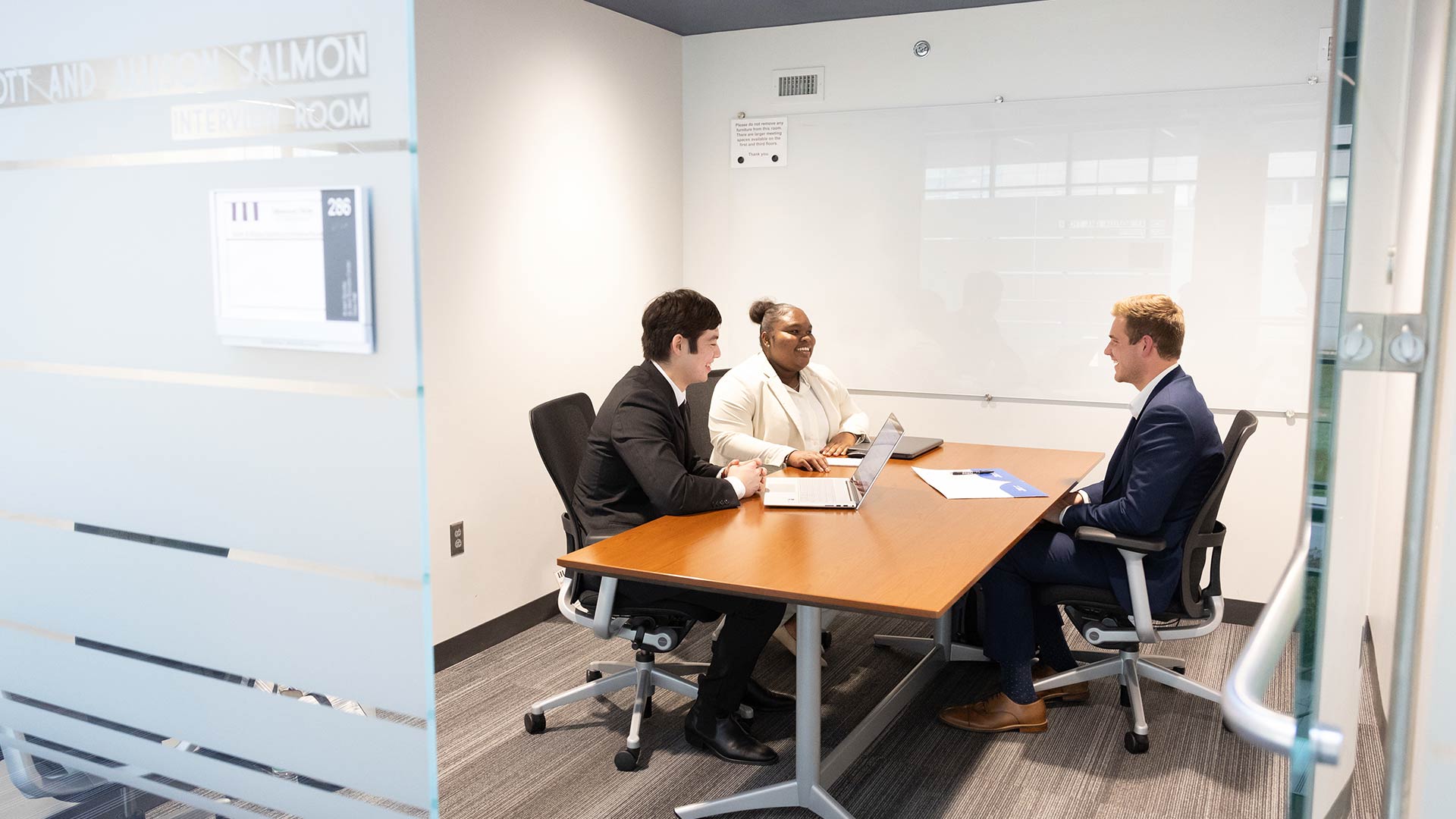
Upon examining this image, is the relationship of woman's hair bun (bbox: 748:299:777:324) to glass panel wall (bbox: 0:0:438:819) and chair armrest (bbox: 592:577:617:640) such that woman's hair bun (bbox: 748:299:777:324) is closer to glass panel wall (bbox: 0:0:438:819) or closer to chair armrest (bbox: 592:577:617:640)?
chair armrest (bbox: 592:577:617:640)

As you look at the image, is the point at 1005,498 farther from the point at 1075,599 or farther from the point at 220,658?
the point at 220,658

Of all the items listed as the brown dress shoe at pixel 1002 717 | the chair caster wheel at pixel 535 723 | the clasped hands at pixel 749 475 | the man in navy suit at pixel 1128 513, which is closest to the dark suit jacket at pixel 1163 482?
the man in navy suit at pixel 1128 513

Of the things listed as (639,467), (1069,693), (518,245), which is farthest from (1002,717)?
(518,245)

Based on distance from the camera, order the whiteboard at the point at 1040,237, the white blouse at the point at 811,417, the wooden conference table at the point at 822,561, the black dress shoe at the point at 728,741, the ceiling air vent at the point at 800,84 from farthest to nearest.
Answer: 1. the ceiling air vent at the point at 800,84
2. the whiteboard at the point at 1040,237
3. the white blouse at the point at 811,417
4. the black dress shoe at the point at 728,741
5. the wooden conference table at the point at 822,561

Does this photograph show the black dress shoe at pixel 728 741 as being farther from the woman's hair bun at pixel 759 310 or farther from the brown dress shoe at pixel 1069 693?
the woman's hair bun at pixel 759 310

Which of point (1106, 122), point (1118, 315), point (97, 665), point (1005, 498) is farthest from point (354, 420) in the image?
point (1106, 122)

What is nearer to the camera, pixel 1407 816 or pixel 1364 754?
pixel 1407 816

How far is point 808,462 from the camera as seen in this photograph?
3891mm

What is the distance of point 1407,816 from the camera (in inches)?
42.3

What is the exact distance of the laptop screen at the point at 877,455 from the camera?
3349mm

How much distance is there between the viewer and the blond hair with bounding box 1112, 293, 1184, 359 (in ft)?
11.4

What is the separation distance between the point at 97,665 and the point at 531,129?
10.7 feet

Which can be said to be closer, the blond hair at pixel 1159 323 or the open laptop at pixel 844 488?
the open laptop at pixel 844 488

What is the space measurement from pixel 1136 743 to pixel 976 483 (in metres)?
0.97
